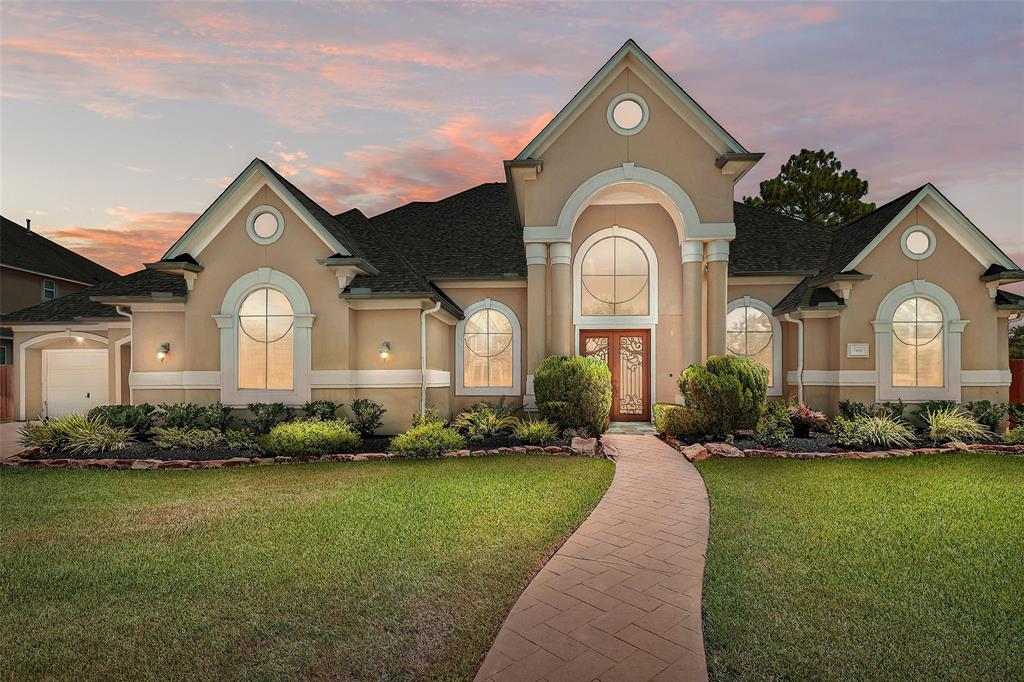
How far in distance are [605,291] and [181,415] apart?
11420 mm

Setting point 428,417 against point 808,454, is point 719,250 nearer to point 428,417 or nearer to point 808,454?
point 808,454

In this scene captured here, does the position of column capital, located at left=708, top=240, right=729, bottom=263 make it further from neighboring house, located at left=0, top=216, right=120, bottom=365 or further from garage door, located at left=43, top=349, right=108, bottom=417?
neighboring house, located at left=0, top=216, right=120, bottom=365

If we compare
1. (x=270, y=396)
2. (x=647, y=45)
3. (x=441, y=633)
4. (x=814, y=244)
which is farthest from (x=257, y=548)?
(x=814, y=244)

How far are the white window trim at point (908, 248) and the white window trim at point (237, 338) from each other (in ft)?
50.3

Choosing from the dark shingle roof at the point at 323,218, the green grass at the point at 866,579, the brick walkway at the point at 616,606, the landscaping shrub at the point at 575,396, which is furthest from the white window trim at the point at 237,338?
the green grass at the point at 866,579

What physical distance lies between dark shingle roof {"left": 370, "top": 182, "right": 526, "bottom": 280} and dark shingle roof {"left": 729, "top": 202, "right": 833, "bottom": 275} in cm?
683

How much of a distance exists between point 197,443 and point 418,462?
16.8ft

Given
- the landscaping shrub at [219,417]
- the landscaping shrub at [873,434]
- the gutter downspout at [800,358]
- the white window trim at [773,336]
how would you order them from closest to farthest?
the landscaping shrub at [873,434], the landscaping shrub at [219,417], the gutter downspout at [800,358], the white window trim at [773,336]

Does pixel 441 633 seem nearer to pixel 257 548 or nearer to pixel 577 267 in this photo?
pixel 257 548

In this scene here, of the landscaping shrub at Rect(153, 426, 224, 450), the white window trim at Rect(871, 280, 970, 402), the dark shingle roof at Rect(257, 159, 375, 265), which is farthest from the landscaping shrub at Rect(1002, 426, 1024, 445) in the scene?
the landscaping shrub at Rect(153, 426, 224, 450)

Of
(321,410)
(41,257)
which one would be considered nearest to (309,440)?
(321,410)

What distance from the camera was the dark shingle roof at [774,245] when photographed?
15.3 metres

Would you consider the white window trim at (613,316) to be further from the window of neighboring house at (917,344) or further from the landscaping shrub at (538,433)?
the window of neighboring house at (917,344)

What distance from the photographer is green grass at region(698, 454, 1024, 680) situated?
3.44 m
